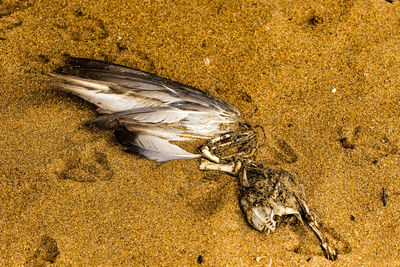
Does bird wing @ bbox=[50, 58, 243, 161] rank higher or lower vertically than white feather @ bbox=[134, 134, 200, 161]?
higher

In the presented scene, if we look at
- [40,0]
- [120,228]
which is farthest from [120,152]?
[40,0]

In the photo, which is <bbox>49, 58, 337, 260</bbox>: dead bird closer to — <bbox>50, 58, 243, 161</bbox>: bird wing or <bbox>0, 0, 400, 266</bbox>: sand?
<bbox>50, 58, 243, 161</bbox>: bird wing

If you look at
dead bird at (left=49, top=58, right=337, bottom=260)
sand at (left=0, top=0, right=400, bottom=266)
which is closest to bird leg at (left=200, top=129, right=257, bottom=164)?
dead bird at (left=49, top=58, right=337, bottom=260)

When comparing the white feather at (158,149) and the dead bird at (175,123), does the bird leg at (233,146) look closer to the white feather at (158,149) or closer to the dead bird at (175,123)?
the dead bird at (175,123)

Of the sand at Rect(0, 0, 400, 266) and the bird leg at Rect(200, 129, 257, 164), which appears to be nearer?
the sand at Rect(0, 0, 400, 266)

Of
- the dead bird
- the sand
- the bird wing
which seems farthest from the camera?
the bird wing

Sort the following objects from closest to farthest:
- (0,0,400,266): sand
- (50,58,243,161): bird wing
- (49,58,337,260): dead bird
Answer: (0,0,400,266): sand → (49,58,337,260): dead bird → (50,58,243,161): bird wing

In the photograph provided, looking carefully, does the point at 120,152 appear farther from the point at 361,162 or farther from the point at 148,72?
the point at 361,162
